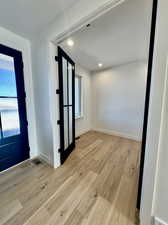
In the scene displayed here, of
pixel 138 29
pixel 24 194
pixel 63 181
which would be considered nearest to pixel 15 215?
pixel 24 194

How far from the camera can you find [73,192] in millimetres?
1470

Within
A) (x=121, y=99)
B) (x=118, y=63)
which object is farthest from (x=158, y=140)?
(x=118, y=63)

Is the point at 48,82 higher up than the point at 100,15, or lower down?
lower down

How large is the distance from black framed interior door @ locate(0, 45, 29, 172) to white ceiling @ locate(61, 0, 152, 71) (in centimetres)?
111

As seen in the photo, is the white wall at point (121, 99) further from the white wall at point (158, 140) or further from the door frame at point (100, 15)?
the white wall at point (158, 140)

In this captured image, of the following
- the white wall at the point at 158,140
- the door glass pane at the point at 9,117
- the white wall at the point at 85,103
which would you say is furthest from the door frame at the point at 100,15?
the white wall at the point at 85,103

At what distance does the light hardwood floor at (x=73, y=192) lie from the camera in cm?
115

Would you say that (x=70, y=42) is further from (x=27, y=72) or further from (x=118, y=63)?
(x=118, y=63)

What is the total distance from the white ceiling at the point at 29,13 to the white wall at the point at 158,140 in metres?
1.20

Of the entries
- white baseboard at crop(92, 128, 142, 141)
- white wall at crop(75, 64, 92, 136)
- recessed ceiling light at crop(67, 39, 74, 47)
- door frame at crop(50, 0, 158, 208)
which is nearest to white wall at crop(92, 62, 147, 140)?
white baseboard at crop(92, 128, 142, 141)

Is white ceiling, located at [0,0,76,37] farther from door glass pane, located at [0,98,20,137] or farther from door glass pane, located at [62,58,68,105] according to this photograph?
door glass pane, located at [0,98,20,137]

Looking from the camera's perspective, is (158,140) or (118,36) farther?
(118,36)

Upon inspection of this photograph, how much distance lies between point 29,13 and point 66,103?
155cm

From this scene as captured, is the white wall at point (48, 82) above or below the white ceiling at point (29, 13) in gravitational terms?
below
